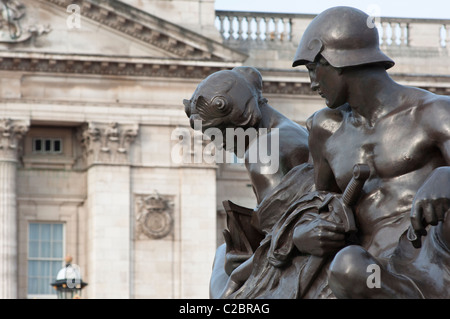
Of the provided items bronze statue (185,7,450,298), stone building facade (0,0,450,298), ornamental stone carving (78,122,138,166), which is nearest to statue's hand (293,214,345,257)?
bronze statue (185,7,450,298)

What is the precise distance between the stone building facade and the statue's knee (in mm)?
36440

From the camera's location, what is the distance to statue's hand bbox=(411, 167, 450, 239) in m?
5.96

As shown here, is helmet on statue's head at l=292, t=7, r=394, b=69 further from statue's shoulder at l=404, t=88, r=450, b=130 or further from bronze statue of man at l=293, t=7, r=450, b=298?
statue's shoulder at l=404, t=88, r=450, b=130

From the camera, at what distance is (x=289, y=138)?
7.66m

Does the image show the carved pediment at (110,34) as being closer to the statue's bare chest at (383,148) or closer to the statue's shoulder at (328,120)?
the statue's shoulder at (328,120)

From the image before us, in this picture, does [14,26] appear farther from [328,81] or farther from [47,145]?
[328,81]

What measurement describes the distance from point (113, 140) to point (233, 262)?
36.9 meters

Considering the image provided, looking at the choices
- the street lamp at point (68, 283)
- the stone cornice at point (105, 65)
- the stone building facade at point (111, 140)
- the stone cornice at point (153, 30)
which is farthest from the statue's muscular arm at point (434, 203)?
the stone cornice at point (153, 30)

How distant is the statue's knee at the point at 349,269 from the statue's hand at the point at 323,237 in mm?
412

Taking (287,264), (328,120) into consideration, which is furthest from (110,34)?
(287,264)

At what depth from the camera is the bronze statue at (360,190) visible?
19.7 ft

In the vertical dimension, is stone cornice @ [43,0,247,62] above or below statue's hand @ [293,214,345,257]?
above

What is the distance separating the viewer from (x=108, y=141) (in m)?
44.2
